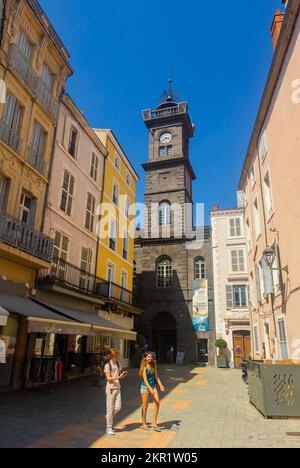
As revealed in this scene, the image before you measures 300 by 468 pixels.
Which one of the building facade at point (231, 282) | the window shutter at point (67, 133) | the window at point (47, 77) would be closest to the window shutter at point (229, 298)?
the building facade at point (231, 282)

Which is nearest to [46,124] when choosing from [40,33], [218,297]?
[40,33]

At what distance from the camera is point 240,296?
26.7m

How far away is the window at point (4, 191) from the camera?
11.2 m

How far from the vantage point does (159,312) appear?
30047mm

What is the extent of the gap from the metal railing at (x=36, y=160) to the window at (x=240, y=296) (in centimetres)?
1900

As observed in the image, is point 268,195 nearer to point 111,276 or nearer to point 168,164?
point 111,276

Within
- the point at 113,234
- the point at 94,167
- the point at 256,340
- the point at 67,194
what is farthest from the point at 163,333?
the point at 67,194

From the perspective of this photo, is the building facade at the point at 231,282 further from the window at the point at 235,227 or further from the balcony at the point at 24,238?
the balcony at the point at 24,238

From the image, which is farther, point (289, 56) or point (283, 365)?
point (289, 56)

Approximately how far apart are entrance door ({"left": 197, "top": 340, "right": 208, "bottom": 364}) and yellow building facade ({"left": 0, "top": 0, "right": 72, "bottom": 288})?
19.4 meters

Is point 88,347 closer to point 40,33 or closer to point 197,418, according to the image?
point 197,418

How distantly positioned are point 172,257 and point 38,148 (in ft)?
65.2

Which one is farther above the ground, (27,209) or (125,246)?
(125,246)

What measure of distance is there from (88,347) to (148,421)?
9696mm
